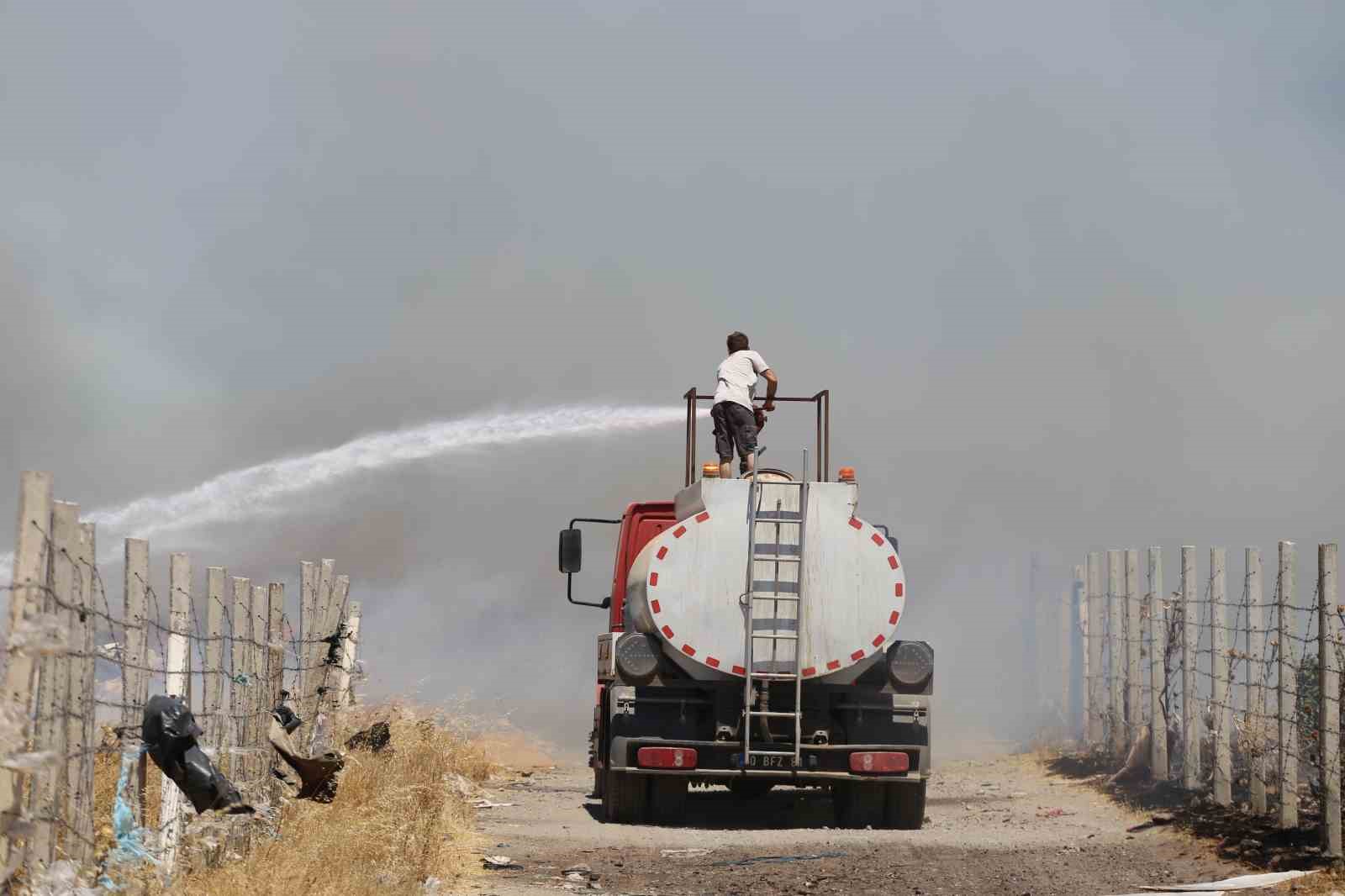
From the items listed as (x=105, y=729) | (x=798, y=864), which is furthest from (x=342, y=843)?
(x=798, y=864)

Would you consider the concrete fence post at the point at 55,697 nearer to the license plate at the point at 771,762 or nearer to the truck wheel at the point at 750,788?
the license plate at the point at 771,762

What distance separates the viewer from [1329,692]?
45.6ft

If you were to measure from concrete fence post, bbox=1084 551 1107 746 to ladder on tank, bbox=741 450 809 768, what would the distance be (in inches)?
355

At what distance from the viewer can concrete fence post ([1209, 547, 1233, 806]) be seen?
16828mm

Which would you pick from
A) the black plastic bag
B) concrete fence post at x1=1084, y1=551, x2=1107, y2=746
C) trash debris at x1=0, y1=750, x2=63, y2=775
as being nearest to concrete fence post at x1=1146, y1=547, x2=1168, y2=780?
concrete fence post at x1=1084, y1=551, x2=1107, y2=746

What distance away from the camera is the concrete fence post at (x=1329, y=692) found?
43.6 ft

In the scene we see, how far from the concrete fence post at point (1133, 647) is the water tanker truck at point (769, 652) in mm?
5613

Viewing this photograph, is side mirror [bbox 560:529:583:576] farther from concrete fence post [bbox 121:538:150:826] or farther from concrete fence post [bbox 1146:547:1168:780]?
concrete fence post [bbox 121:538:150:826]

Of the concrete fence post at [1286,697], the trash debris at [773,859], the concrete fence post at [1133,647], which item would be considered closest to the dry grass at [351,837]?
the trash debris at [773,859]

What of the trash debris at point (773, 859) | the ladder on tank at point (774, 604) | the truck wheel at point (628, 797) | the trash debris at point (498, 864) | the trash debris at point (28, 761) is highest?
the ladder on tank at point (774, 604)

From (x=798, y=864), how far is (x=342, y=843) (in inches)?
154

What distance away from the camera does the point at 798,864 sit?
536 inches

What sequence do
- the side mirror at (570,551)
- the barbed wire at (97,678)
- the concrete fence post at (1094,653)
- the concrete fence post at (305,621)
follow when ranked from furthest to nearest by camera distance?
1. the concrete fence post at (1094,653)
2. the side mirror at (570,551)
3. the concrete fence post at (305,621)
4. the barbed wire at (97,678)

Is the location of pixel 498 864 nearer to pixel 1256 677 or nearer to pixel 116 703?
pixel 116 703
